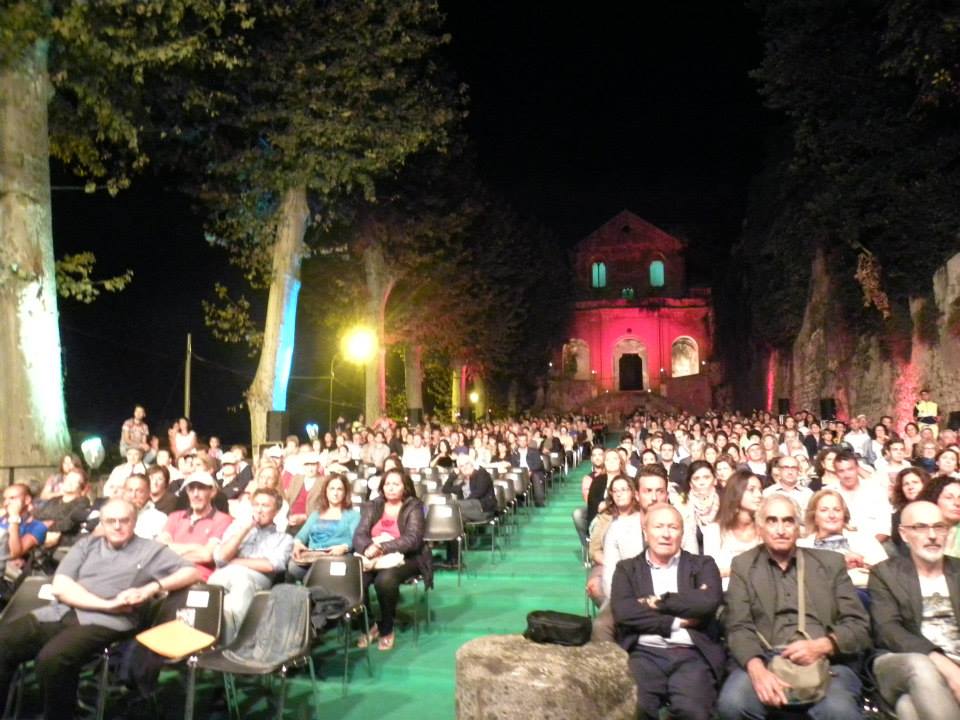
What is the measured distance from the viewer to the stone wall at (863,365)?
46.0 ft

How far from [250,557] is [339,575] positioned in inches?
23.8

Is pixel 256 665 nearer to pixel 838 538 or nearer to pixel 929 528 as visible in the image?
pixel 838 538

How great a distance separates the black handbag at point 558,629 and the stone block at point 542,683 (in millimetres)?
48

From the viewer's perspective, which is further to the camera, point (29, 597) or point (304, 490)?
point (304, 490)

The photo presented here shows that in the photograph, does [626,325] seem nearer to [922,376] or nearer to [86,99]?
[922,376]

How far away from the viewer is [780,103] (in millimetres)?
15625

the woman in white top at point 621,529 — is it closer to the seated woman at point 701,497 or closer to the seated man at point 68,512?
the seated woman at point 701,497

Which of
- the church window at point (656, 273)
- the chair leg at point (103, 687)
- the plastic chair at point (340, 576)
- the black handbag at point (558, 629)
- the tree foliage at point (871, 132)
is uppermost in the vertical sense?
the church window at point (656, 273)

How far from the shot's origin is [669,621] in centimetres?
390

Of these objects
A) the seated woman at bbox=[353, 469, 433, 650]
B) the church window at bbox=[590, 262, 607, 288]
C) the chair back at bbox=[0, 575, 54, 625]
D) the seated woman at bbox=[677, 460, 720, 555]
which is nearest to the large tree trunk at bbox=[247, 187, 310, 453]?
the seated woman at bbox=[353, 469, 433, 650]

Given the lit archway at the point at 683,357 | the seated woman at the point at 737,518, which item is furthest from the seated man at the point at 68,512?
the lit archway at the point at 683,357

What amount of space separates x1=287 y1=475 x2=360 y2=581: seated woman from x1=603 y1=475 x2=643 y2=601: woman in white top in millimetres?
2024

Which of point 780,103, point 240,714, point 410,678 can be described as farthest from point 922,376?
point 240,714

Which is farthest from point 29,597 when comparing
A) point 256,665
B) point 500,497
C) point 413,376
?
point 413,376
